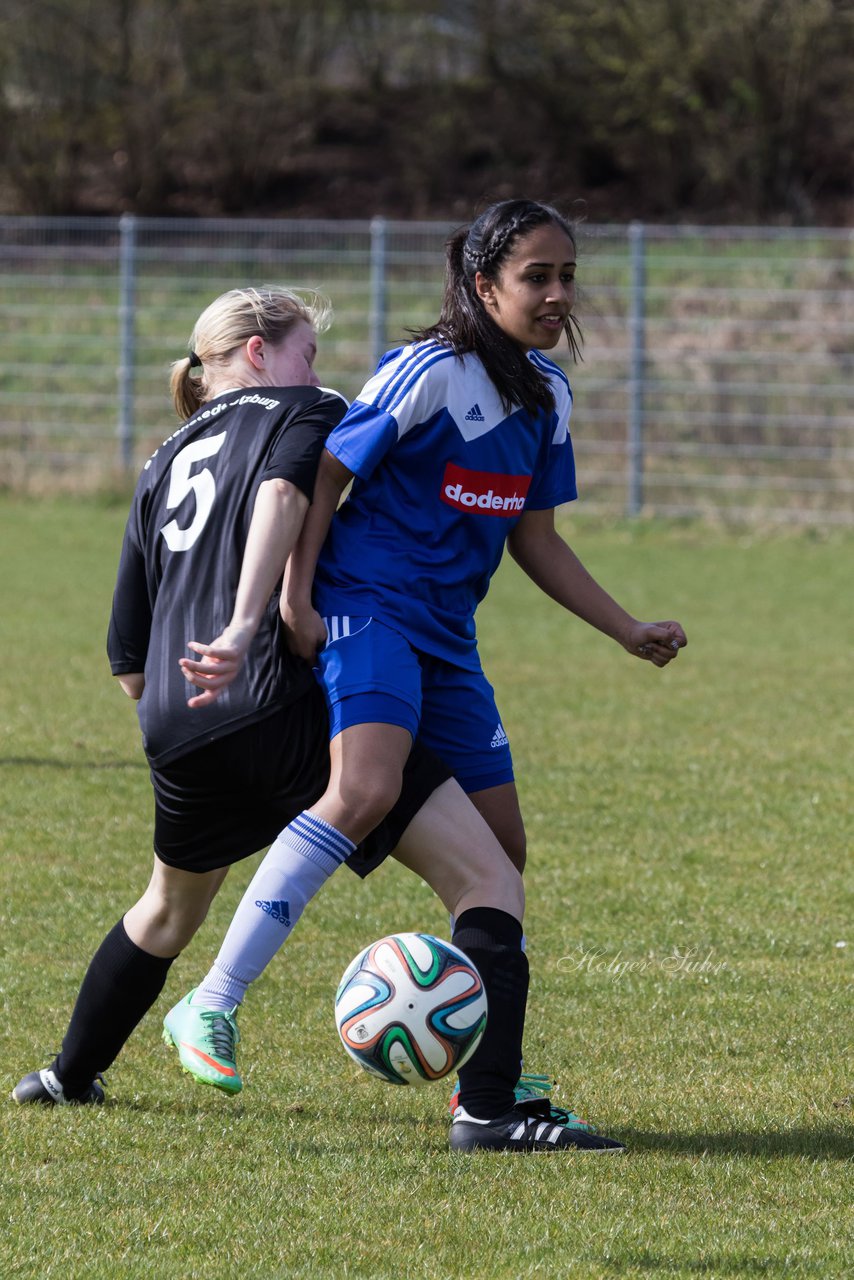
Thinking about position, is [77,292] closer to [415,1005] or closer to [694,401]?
[694,401]

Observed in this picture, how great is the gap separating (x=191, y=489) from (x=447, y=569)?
21.7 inches

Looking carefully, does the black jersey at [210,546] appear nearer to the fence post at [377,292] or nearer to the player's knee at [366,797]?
the player's knee at [366,797]

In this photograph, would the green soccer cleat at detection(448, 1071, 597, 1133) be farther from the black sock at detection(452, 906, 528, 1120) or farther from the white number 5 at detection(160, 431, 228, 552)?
the white number 5 at detection(160, 431, 228, 552)

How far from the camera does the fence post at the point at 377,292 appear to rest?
19.1 metres

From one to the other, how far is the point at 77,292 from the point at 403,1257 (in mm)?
18795

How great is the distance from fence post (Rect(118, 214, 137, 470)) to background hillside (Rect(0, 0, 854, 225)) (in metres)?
8.82

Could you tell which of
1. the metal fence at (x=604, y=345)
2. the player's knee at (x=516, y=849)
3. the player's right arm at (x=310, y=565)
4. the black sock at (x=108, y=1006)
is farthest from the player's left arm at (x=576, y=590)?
the metal fence at (x=604, y=345)

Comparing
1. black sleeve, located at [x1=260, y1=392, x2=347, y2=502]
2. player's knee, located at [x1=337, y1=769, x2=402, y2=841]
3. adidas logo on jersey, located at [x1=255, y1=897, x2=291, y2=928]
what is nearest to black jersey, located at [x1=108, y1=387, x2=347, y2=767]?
black sleeve, located at [x1=260, y1=392, x2=347, y2=502]

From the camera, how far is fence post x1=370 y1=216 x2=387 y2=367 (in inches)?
752

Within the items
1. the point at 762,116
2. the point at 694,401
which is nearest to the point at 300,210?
the point at 762,116

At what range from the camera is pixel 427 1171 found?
11.8 ft

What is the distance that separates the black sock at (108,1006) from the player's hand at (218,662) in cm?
79

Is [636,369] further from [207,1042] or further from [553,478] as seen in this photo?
[207,1042]

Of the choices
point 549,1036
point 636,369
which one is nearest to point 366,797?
point 549,1036
